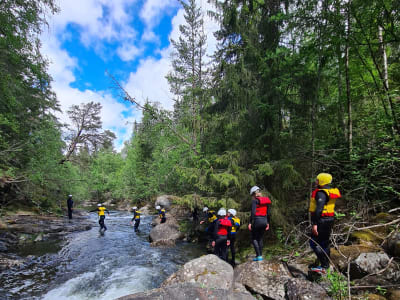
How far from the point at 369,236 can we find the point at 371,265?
135 cm

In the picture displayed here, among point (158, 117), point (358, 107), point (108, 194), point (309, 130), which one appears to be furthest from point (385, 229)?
point (108, 194)

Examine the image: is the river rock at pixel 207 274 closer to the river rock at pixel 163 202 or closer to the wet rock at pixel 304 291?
the wet rock at pixel 304 291

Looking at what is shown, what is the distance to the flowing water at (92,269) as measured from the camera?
6.08 m

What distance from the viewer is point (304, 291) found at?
3355 mm

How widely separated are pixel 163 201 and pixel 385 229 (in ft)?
67.1

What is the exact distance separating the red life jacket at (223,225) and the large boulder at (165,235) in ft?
17.3

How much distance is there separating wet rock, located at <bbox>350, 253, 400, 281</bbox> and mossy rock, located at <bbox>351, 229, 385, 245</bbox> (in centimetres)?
88

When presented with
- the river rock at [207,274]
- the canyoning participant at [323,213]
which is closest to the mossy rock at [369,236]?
the canyoning participant at [323,213]

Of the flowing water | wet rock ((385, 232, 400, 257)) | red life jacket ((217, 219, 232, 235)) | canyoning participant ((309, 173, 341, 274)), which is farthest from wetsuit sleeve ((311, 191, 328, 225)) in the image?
the flowing water

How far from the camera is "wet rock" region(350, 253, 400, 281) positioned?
3.65 m

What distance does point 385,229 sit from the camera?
493cm

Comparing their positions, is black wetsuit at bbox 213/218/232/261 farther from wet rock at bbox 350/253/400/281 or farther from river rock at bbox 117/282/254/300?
wet rock at bbox 350/253/400/281

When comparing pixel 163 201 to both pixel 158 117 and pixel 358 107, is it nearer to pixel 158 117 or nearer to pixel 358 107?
pixel 158 117

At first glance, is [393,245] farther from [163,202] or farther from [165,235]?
[163,202]
